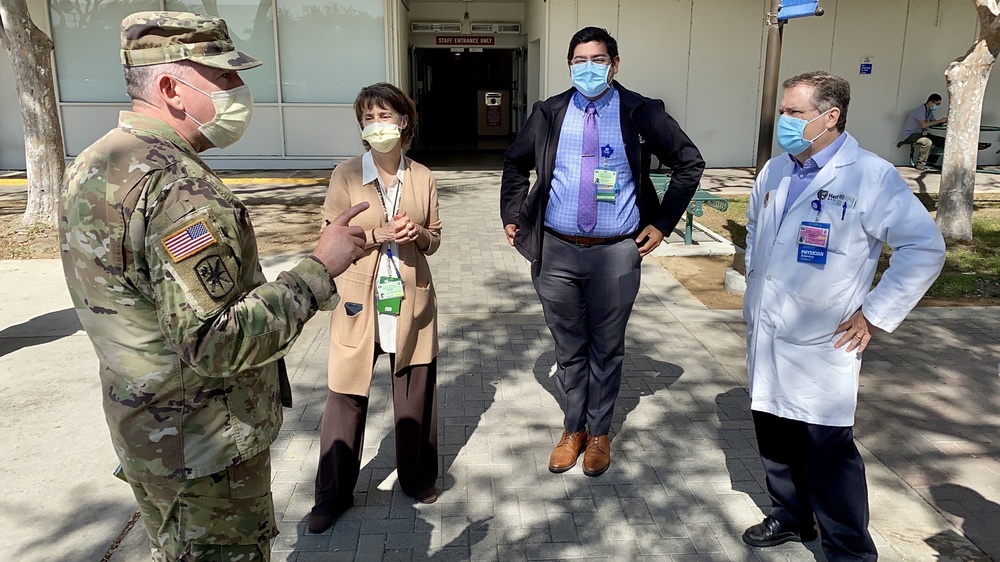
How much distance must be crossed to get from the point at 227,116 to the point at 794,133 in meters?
1.98

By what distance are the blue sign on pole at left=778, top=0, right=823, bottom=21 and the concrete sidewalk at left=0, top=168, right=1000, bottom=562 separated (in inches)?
94.7

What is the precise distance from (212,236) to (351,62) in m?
13.1

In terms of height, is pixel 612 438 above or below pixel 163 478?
below

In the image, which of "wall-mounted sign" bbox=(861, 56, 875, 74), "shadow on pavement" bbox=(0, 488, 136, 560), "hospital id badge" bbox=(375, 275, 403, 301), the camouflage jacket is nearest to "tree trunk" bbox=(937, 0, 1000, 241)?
"wall-mounted sign" bbox=(861, 56, 875, 74)

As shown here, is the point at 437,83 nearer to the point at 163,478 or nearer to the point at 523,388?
the point at 523,388

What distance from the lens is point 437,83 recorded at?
2041cm

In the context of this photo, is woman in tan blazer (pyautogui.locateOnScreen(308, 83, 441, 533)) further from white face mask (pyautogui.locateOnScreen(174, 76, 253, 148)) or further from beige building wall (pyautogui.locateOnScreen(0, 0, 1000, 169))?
beige building wall (pyautogui.locateOnScreen(0, 0, 1000, 169))

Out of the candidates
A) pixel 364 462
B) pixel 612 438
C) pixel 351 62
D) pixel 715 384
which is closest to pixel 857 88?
pixel 351 62

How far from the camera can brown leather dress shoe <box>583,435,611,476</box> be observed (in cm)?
362

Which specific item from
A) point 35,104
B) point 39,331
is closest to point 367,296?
point 39,331

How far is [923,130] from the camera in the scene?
14641mm

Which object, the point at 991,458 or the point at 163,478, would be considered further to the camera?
the point at 991,458

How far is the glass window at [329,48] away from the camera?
13.7 metres

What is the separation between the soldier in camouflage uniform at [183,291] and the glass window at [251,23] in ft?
41.4
